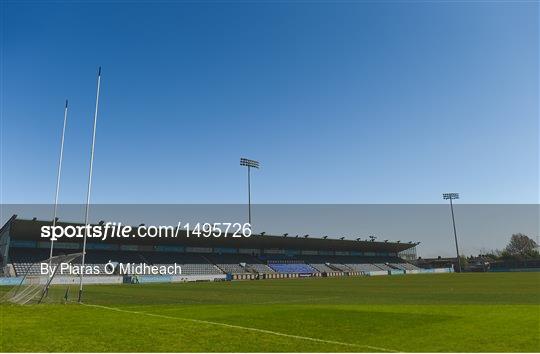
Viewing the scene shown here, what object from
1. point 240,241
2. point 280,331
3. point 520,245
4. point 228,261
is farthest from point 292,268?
point 520,245

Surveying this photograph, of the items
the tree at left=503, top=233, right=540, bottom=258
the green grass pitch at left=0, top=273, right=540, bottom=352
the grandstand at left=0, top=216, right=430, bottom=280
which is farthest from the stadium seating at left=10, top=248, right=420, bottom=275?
the tree at left=503, top=233, right=540, bottom=258

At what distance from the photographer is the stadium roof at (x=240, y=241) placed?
6701cm

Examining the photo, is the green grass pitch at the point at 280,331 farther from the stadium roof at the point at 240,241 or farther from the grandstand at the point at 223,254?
the stadium roof at the point at 240,241

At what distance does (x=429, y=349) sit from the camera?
32.3 ft

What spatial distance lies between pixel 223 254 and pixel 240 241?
16.7ft

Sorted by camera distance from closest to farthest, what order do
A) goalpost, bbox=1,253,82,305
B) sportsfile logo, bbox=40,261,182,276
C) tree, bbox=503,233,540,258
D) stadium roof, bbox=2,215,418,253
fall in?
1. goalpost, bbox=1,253,82,305
2. stadium roof, bbox=2,215,418,253
3. sportsfile logo, bbox=40,261,182,276
4. tree, bbox=503,233,540,258

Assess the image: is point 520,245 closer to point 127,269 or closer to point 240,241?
point 240,241

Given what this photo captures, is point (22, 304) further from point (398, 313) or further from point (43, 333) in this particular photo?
point (398, 313)

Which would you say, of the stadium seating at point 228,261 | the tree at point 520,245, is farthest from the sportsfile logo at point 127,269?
the tree at point 520,245

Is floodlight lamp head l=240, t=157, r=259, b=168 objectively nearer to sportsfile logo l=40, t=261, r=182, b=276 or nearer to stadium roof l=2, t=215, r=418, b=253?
stadium roof l=2, t=215, r=418, b=253

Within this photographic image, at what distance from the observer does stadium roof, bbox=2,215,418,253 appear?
6701 centimetres

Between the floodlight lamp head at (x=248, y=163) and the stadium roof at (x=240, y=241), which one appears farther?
the floodlight lamp head at (x=248, y=163)

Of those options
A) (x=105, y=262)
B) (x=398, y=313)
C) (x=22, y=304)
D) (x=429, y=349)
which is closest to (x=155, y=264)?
(x=105, y=262)

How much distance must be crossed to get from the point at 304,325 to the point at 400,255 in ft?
446
